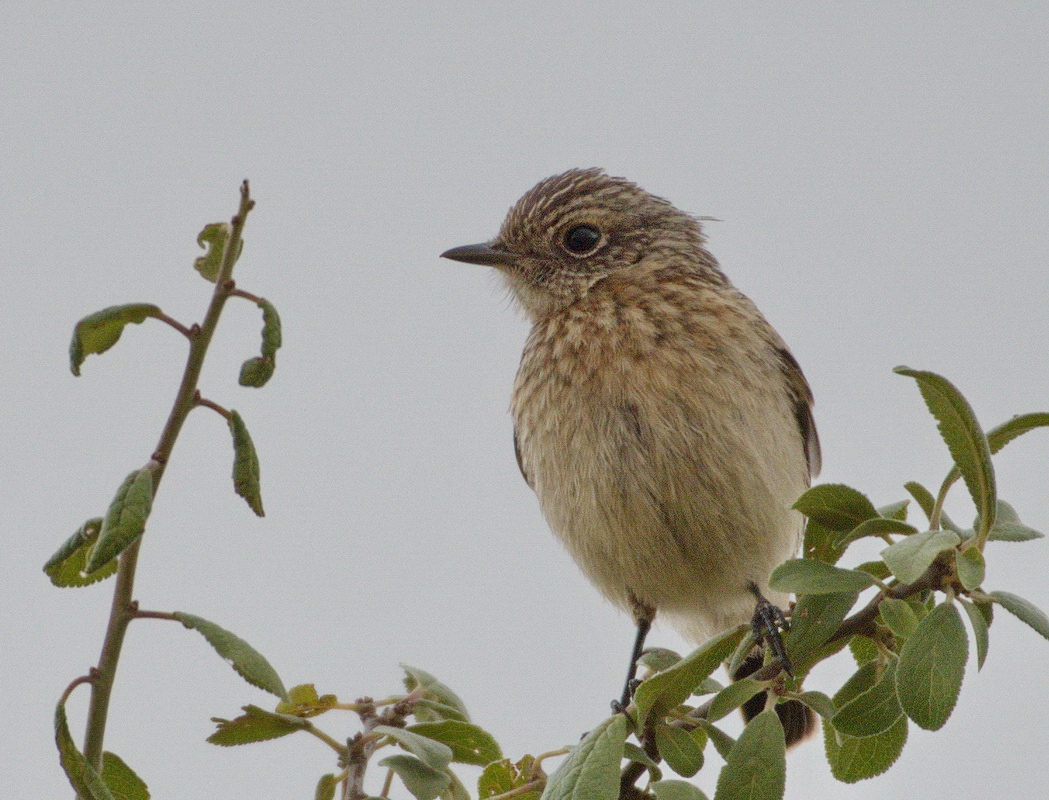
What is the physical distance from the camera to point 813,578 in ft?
7.09

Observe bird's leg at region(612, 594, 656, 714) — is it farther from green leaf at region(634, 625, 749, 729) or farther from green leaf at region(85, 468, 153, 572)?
green leaf at region(85, 468, 153, 572)

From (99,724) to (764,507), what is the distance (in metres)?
3.20

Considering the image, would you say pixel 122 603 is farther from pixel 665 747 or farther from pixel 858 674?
pixel 858 674

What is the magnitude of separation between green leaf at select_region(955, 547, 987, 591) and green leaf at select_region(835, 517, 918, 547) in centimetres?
13

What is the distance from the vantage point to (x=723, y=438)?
14.9 ft

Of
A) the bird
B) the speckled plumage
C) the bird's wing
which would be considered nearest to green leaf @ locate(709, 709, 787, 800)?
the bird

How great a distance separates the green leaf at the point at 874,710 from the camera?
7.12ft

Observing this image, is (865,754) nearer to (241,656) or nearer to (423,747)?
(423,747)

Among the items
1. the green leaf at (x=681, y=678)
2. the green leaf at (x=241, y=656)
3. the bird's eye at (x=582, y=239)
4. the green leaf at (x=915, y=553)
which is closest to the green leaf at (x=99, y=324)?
the green leaf at (x=241, y=656)

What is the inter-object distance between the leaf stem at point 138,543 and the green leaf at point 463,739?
75 cm

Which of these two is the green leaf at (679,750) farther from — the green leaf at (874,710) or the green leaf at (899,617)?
the green leaf at (899,617)

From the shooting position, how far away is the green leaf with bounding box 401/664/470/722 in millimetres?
2507

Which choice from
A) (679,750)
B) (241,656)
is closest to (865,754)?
(679,750)

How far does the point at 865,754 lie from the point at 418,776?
3.37 feet
